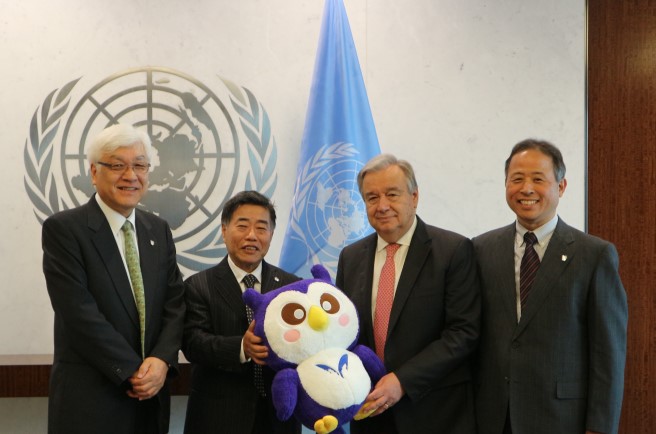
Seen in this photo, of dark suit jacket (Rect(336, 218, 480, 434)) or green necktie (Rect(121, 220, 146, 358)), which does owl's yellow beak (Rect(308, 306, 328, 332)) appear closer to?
dark suit jacket (Rect(336, 218, 480, 434))

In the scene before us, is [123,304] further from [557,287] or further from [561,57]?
[561,57]

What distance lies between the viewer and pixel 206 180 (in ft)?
11.4

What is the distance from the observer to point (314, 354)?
194 cm

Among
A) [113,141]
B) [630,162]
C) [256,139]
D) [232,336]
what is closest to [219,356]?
[232,336]

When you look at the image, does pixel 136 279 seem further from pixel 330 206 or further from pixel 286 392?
pixel 330 206

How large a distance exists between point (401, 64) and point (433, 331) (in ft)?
6.05

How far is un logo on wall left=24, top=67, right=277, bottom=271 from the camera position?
3.42 m

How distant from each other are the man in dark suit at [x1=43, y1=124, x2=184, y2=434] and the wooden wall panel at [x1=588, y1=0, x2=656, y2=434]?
8.26 feet

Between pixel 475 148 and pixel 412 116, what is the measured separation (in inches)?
15.5

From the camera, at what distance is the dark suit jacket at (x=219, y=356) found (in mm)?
2131

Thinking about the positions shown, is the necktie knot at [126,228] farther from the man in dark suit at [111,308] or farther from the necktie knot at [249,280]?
the necktie knot at [249,280]

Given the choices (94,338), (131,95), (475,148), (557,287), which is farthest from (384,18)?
(94,338)

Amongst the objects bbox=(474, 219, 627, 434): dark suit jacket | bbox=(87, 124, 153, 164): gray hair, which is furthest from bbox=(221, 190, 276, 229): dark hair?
bbox=(474, 219, 627, 434): dark suit jacket

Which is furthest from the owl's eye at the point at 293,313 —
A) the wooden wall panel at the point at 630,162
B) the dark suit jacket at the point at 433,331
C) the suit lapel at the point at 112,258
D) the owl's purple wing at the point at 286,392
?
the wooden wall panel at the point at 630,162
